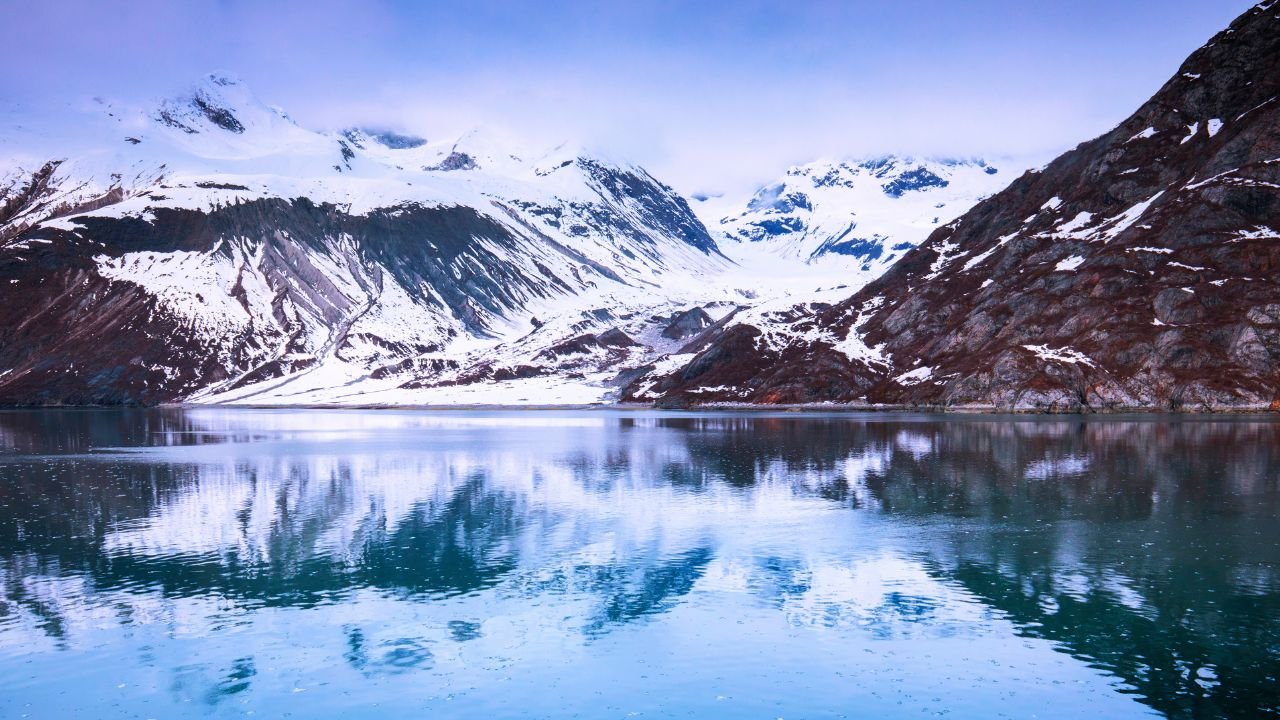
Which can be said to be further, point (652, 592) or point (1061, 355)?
point (1061, 355)

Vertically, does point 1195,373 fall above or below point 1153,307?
below

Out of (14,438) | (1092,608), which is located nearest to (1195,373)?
(1092,608)

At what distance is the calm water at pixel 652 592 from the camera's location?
28812mm

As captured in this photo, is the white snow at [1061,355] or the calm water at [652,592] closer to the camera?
the calm water at [652,592]

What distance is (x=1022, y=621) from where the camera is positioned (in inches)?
1382

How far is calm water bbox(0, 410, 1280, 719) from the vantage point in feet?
94.5

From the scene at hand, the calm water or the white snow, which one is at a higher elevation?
the white snow

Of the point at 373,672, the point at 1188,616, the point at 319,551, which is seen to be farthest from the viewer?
the point at 319,551

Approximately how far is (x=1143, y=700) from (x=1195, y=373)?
153 metres

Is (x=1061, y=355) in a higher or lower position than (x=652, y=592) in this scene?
higher

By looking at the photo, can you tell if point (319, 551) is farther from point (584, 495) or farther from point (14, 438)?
point (14, 438)

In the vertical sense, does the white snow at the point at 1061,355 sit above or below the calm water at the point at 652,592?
above

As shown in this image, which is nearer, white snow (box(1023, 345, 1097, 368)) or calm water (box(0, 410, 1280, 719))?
calm water (box(0, 410, 1280, 719))

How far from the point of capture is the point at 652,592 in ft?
134
